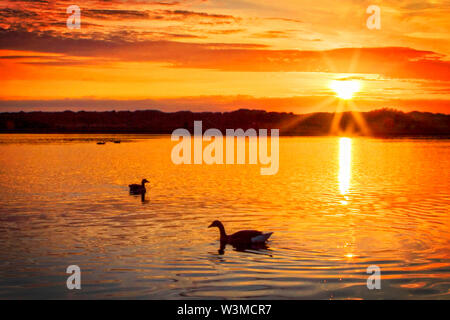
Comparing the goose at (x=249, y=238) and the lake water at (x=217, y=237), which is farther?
the goose at (x=249, y=238)

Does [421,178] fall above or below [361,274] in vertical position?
above

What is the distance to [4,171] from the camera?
43.4 metres

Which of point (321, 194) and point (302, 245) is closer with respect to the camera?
point (302, 245)

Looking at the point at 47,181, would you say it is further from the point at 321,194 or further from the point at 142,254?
the point at 142,254

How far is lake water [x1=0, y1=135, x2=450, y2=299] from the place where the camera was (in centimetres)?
1314

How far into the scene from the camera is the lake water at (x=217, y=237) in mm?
13141

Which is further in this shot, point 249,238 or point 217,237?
point 217,237

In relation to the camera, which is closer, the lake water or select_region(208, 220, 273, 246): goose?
the lake water

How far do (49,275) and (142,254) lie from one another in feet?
9.85

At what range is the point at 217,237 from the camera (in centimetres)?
1898

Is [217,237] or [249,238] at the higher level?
[249,238]

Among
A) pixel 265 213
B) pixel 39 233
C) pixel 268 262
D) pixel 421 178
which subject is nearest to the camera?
pixel 268 262
